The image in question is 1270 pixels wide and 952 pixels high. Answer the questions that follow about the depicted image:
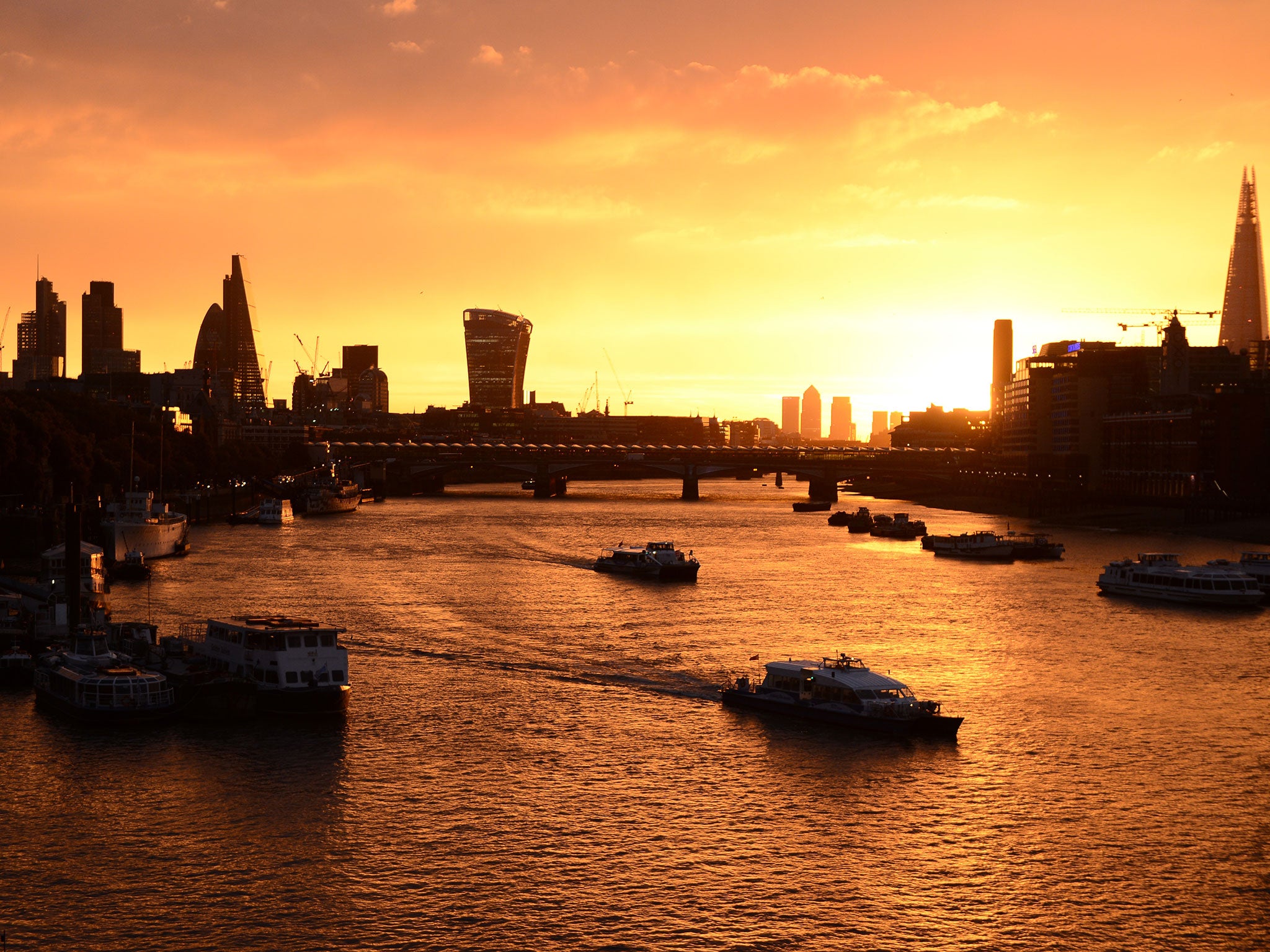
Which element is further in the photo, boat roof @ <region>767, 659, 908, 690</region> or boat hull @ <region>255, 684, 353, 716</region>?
boat hull @ <region>255, 684, 353, 716</region>

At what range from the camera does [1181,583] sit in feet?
268

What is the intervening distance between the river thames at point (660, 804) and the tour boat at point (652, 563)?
21534 mm

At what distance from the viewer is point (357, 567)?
95062 mm

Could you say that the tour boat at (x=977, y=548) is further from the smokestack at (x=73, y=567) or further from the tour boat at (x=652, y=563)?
the smokestack at (x=73, y=567)

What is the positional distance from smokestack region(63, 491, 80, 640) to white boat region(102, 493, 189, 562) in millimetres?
33041

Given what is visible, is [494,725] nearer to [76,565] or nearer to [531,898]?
[531,898]

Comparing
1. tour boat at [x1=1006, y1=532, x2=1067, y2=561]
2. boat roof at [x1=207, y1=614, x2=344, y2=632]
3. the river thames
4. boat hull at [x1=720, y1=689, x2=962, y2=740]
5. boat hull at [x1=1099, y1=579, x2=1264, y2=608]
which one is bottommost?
the river thames

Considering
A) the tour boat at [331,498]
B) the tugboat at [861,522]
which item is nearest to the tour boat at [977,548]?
the tugboat at [861,522]

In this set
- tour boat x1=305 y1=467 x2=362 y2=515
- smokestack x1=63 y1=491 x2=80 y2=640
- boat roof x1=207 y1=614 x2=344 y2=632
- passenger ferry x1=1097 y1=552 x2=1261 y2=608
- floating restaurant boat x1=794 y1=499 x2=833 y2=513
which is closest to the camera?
boat roof x1=207 y1=614 x2=344 y2=632

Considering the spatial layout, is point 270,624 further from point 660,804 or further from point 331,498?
point 331,498

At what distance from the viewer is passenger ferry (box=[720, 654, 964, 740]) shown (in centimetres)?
4500

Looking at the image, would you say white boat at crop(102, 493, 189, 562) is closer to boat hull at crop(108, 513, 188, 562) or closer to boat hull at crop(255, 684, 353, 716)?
boat hull at crop(108, 513, 188, 562)

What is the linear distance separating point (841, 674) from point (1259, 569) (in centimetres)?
5158

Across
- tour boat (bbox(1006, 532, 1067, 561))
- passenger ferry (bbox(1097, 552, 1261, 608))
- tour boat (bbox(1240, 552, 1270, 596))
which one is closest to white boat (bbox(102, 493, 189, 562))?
passenger ferry (bbox(1097, 552, 1261, 608))
